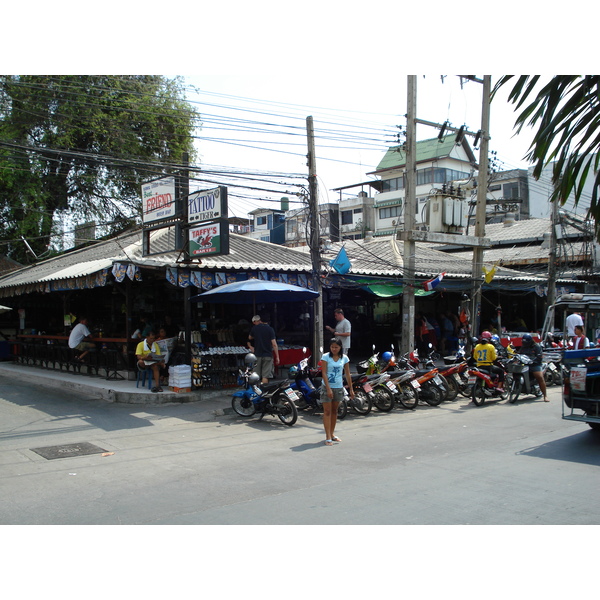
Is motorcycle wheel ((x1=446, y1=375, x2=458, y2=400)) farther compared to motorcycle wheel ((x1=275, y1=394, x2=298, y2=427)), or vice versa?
motorcycle wheel ((x1=446, y1=375, x2=458, y2=400))

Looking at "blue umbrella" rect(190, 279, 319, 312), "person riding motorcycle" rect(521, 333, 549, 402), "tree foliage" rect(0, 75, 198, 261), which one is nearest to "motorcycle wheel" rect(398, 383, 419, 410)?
"person riding motorcycle" rect(521, 333, 549, 402)

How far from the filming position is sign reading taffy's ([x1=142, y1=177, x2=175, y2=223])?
13637 mm

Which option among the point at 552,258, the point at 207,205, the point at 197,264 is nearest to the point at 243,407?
the point at 197,264

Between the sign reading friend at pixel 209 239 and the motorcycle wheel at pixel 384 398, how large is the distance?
4.51 meters

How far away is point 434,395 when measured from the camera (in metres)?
12.3

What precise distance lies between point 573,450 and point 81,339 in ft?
43.2

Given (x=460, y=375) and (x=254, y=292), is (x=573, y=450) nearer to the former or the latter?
(x=460, y=375)

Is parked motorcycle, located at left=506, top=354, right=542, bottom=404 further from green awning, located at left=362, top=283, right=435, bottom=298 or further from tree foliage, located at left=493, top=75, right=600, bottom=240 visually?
tree foliage, located at left=493, top=75, right=600, bottom=240

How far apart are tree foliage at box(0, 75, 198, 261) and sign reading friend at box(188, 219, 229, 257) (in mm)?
12296

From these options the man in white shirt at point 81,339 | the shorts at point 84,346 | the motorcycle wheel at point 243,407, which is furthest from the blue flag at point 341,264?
the shorts at point 84,346

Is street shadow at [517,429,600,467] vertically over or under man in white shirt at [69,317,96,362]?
under

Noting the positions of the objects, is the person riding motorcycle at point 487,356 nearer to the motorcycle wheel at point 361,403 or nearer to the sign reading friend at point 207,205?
the motorcycle wheel at point 361,403

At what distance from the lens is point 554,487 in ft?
19.9

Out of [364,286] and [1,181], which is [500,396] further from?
[1,181]
